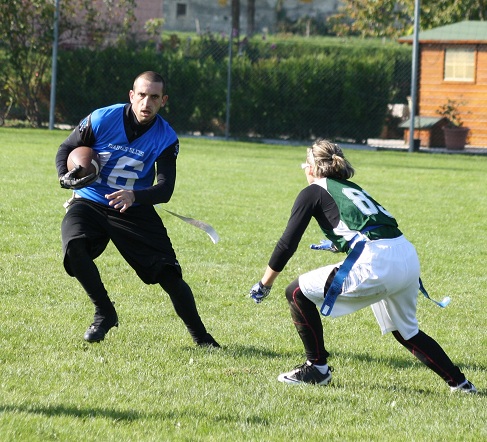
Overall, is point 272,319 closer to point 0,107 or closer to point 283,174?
point 283,174

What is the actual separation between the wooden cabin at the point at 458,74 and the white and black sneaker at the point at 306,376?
67.0 ft

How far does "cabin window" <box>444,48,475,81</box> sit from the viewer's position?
25.4 m

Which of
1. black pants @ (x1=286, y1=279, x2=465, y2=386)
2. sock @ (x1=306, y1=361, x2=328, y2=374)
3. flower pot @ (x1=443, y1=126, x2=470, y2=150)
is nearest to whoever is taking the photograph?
black pants @ (x1=286, y1=279, x2=465, y2=386)

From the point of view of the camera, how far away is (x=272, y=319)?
7.02 metres

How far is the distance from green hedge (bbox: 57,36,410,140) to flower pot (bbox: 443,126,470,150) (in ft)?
5.50

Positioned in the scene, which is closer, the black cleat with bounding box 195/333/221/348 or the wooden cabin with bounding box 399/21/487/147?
the black cleat with bounding box 195/333/221/348

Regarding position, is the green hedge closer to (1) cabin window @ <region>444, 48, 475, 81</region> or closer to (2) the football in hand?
(1) cabin window @ <region>444, 48, 475, 81</region>

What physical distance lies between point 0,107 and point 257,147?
21.0ft

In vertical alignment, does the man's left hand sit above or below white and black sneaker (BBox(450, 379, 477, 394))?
above

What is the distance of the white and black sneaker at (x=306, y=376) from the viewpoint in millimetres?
5273

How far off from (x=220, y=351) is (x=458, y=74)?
20.8 metres

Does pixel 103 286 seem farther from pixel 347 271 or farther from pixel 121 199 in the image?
pixel 347 271

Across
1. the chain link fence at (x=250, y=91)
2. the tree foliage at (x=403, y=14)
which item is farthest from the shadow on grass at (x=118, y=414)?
the tree foliage at (x=403, y=14)

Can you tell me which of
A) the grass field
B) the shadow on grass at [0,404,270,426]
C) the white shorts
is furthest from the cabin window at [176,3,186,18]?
the shadow on grass at [0,404,270,426]
